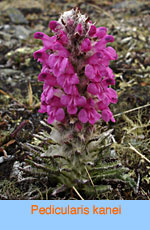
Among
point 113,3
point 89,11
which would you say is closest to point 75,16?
point 89,11

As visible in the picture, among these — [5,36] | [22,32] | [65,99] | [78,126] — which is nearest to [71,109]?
[65,99]

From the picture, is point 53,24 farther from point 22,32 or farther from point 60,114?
point 22,32

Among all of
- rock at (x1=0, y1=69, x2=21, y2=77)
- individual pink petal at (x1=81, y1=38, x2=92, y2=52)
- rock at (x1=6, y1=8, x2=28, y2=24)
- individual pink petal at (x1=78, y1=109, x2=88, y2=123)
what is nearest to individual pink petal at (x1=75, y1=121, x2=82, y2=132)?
individual pink petal at (x1=78, y1=109, x2=88, y2=123)

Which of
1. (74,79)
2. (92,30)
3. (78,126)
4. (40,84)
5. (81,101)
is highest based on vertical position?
(92,30)

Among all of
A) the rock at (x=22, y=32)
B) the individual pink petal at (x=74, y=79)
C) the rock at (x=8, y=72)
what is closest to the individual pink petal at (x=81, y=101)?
the individual pink petal at (x=74, y=79)

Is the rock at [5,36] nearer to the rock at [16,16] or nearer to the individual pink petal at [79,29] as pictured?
the rock at [16,16]

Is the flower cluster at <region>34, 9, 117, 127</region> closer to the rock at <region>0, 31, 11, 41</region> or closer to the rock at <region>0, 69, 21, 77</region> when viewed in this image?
the rock at <region>0, 69, 21, 77</region>

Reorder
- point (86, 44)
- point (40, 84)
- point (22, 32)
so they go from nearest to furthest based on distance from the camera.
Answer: point (86, 44) < point (40, 84) < point (22, 32)
